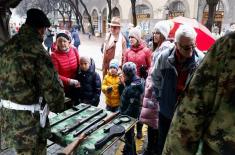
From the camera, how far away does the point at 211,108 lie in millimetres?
1393

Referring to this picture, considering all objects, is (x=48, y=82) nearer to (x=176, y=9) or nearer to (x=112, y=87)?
(x=112, y=87)

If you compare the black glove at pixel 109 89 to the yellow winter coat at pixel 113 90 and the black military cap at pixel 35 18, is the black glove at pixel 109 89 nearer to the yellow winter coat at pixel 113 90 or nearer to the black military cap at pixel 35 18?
the yellow winter coat at pixel 113 90

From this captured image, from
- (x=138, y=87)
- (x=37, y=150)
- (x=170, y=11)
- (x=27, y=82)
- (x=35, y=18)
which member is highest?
(x=170, y=11)

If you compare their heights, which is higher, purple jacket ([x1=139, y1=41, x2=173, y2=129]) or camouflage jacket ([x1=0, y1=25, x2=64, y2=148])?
camouflage jacket ([x1=0, y1=25, x2=64, y2=148])

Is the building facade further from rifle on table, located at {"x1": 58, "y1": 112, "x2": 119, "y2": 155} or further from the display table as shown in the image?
rifle on table, located at {"x1": 58, "y1": 112, "x2": 119, "y2": 155}

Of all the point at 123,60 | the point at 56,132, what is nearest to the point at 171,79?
the point at 56,132

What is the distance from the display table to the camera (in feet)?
8.07

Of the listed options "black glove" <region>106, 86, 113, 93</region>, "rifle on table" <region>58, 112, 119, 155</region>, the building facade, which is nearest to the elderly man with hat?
"black glove" <region>106, 86, 113, 93</region>

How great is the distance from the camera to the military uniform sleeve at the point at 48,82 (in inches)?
93.4

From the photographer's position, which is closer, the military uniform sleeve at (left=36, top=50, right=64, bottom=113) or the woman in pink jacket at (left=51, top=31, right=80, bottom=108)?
the military uniform sleeve at (left=36, top=50, right=64, bottom=113)

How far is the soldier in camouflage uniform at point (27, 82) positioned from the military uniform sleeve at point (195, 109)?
1274 mm

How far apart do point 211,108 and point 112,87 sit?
279 centimetres

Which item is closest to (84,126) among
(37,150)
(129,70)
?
(37,150)

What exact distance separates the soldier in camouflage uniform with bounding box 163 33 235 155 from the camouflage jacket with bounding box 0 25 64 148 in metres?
1.29
